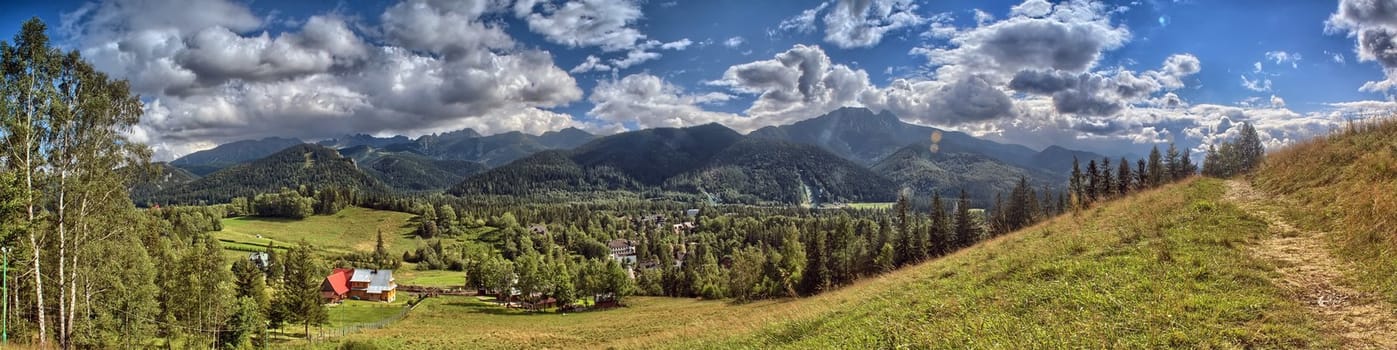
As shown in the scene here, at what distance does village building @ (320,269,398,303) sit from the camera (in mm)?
95938

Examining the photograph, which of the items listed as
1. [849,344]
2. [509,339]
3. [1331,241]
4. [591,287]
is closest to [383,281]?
[591,287]

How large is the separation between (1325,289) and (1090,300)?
4077mm

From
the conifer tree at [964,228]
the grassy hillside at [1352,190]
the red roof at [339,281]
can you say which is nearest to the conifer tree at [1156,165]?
the conifer tree at [964,228]

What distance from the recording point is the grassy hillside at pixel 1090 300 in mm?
9623

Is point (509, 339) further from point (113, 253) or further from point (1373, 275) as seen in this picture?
point (1373, 275)

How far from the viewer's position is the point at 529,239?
178625mm

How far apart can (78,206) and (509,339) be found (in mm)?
23891

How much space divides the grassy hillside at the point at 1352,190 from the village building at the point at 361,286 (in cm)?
10800

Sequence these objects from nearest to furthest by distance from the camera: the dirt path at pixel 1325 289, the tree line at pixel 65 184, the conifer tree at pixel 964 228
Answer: the dirt path at pixel 1325 289 → the tree line at pixel 65 184 → the conifer tree at pixel 964 228

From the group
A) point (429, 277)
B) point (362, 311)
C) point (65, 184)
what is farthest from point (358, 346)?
point (429, 277)

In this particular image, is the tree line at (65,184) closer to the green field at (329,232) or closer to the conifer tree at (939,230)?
the conifer tree at (939,230)

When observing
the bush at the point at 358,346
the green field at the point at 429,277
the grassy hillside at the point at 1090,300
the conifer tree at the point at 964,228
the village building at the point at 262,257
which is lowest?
the green field at the point at 429,277

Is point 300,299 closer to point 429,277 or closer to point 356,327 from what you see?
point 356,327

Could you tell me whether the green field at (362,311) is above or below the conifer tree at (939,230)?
below
